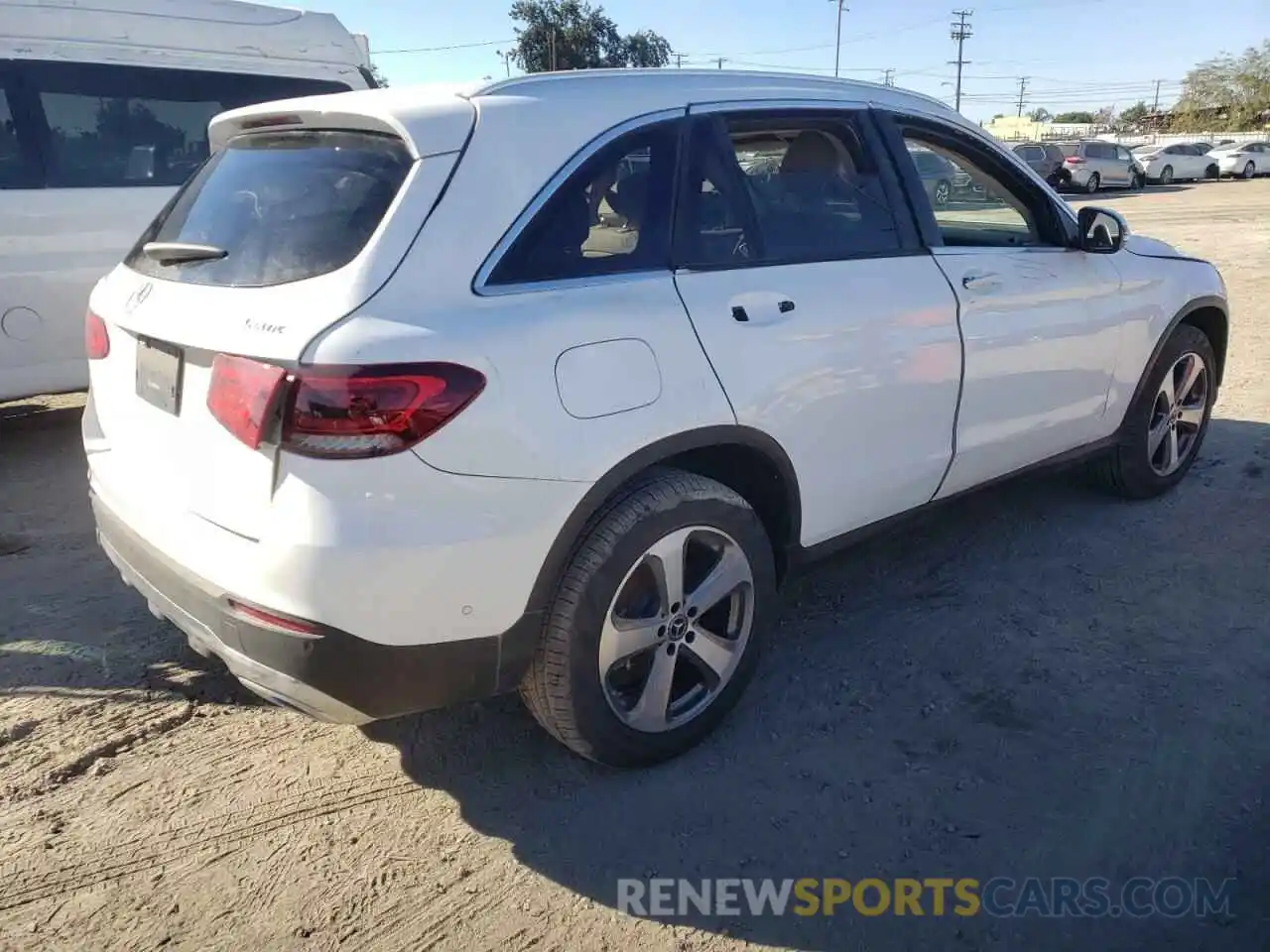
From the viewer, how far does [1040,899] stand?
93.7 inches

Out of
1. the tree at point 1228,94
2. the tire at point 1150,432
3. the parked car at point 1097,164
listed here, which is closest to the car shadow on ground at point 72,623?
the tire at point 1150,432

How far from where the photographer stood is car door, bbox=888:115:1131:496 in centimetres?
349

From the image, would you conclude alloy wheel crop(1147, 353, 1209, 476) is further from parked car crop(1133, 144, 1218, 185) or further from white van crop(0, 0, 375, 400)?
parked car crop(1133, 144, 1218, 185)

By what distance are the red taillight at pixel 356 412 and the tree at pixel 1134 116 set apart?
84202 mm

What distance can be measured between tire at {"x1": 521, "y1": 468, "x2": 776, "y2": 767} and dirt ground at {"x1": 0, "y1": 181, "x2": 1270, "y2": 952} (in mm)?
151

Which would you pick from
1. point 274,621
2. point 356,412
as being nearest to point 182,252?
point 356,412

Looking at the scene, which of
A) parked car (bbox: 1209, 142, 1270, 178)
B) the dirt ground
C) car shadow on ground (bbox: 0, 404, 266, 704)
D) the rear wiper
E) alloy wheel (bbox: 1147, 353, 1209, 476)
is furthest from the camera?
parked car (bbox: 1209, 142, 1270, 178)

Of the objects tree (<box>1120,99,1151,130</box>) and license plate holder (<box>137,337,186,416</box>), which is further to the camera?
tree (<box>1120,99,1151,130</box>)

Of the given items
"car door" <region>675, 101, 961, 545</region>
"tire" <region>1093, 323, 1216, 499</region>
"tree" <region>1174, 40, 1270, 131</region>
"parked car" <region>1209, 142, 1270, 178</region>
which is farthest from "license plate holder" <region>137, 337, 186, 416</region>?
"tree" <region>1174, 40, 1270, 131</region>

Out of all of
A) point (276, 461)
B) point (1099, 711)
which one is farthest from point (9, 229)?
point (1099, 711)

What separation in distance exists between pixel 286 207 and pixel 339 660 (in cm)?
115

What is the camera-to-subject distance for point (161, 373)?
250 centimetres

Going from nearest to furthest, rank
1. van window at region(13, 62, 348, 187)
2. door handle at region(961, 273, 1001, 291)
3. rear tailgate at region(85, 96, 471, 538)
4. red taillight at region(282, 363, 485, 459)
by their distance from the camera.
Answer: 1. red taillight at region(282, 363, 485, 459)
2. rear tailgate at region(85, 96, 471, 538)
3. door handle at region(961, 273, 1001, 291)
4. van window at region(13, 62, 348, 187)

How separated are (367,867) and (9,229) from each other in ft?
15.0
